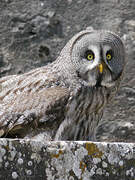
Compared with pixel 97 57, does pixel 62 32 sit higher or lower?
higher

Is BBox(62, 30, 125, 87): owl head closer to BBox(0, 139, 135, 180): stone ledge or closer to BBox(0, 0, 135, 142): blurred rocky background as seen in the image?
BBox(0, 0, 135, 142): blurred rocky background

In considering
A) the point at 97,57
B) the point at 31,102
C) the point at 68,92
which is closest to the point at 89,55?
the point at 97,57

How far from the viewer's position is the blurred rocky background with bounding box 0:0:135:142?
19.9ft

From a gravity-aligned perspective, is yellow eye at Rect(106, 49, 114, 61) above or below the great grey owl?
above

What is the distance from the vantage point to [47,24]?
6.22 meters

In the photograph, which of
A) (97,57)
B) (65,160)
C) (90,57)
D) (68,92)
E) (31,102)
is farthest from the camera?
(90,57)

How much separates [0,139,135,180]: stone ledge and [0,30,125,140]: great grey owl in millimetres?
1496

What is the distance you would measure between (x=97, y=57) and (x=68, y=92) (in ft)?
1.54

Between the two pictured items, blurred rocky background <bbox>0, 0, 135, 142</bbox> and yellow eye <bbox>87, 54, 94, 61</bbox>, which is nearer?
yellow eye <bbox>87, 54, 94, 61</bbox>

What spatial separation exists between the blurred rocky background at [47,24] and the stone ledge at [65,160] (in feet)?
11.7

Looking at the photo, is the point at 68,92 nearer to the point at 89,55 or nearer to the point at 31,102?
the point at 31,102

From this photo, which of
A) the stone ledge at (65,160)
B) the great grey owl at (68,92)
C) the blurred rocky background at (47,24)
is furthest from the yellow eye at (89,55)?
the stone ledge at (65,160)

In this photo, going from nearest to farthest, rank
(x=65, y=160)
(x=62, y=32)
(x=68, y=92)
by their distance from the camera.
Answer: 1. (x=65, y=160)
2. (x=68, y=92)
3. (x=62, y=32)

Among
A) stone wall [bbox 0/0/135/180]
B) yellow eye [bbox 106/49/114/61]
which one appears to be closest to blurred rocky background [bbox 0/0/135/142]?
stone wall [bbox 0/0/135/180]
